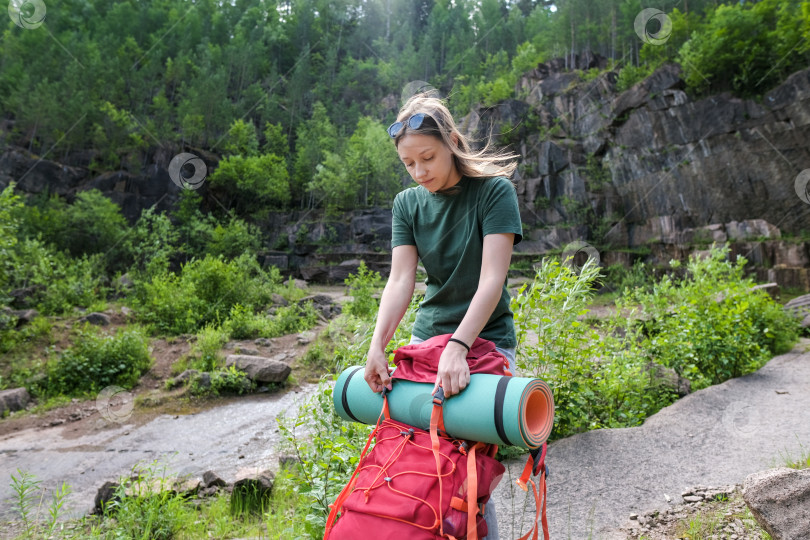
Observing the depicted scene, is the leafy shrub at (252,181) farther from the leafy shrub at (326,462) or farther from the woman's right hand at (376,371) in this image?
the woman's right hand at (376,371)

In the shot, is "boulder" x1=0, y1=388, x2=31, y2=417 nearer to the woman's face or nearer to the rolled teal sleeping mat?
the rolled teal sleeping mat

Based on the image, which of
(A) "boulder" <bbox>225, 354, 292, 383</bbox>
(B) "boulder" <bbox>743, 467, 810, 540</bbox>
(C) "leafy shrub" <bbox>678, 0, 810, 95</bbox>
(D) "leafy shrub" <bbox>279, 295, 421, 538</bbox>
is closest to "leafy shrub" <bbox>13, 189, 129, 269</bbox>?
(A) "boulder" <bbox>225, 354, 292, 383</bbox>

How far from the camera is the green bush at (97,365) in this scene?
24.1 ft

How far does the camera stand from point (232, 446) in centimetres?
569

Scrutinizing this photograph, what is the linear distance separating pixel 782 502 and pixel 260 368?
7013 mm

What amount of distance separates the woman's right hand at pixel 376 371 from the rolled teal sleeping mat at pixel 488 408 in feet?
0.11

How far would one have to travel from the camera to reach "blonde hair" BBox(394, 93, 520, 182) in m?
1.52

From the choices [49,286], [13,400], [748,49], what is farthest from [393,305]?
[748,49]

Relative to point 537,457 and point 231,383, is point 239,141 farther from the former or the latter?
point 537,457

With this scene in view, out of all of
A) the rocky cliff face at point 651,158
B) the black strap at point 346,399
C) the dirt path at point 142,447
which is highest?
the rocky cliff face at point 651,158

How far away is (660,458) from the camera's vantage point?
10.2ft

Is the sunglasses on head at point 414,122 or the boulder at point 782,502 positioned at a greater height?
the sunglasses on head at point 414,122

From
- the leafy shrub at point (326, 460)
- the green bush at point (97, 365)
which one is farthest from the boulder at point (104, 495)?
the green bush at point (97, 365)

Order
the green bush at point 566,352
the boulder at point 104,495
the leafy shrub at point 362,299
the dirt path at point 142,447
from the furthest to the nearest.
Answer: the leafy shrub at point 362,299 < the dirt path at point 142,447 < the boulder at point 104,495 < the green bush at point 566,352
